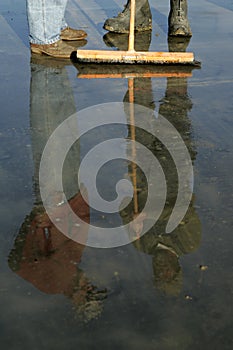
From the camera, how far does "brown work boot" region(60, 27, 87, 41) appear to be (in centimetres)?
642

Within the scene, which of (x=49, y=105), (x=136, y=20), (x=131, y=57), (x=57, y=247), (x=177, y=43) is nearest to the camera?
(x=57, y=247)

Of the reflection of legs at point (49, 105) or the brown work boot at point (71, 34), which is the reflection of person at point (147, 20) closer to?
the brown work boot at point (71, 34)

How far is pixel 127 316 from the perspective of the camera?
7.22ft

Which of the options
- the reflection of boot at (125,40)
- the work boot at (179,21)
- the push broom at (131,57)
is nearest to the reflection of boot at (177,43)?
the work boot at (179,21)

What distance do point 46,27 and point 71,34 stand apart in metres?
0.72

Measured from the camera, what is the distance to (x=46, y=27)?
574cm

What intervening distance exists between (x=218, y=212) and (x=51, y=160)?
3.64 ft

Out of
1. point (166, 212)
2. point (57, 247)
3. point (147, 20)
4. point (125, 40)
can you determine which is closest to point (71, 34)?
point (125, 40)

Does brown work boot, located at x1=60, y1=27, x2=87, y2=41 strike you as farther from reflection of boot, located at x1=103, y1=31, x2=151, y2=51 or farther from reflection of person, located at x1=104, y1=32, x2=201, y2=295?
reflection of person, located at x1=104, y1=32, x2=201, y2=295

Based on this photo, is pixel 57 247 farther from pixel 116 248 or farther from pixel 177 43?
pixel 177 43

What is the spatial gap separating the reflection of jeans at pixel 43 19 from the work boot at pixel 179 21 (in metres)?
1.44

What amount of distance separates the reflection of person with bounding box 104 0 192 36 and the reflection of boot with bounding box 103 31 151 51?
0.12m

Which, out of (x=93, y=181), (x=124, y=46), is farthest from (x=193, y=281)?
(x=124, y=46)

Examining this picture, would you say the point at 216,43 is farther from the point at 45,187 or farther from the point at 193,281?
the point at 193,281
